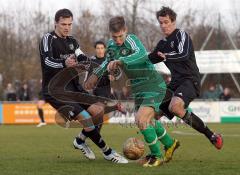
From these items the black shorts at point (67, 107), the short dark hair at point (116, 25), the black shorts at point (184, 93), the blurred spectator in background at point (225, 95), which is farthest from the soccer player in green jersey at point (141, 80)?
the blurred spectator in background at point (225, 95)

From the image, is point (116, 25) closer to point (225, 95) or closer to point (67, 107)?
point (67, 107)

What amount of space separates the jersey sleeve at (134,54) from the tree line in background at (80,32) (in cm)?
3200

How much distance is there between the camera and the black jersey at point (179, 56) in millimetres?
9547

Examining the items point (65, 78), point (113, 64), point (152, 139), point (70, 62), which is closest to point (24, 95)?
point (65, 78)

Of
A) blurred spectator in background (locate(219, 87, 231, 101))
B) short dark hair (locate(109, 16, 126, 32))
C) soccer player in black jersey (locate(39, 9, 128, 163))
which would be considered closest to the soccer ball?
soccer player in black jersey (locate(39, 9, 128, 163))

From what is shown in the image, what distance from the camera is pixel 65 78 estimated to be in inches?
407

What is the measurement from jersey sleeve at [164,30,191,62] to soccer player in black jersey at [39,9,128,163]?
1.52m

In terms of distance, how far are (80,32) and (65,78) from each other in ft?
114

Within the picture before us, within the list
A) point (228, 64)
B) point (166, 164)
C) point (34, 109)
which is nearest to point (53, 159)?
point (166, 164)

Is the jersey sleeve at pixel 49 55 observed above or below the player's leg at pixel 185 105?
above

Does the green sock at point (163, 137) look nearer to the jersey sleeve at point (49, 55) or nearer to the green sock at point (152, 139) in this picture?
the green sock at point (152, 139)

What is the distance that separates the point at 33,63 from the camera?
47312 millimetres

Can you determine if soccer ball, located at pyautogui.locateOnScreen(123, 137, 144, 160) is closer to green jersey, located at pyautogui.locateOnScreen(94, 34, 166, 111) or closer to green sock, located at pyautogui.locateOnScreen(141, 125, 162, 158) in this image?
green sock, located at pyautogui.locateOnScreen(141, 125, 162, 158)

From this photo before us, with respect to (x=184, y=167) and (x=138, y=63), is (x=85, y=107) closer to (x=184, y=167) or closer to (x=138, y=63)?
(x=138, y=63)
